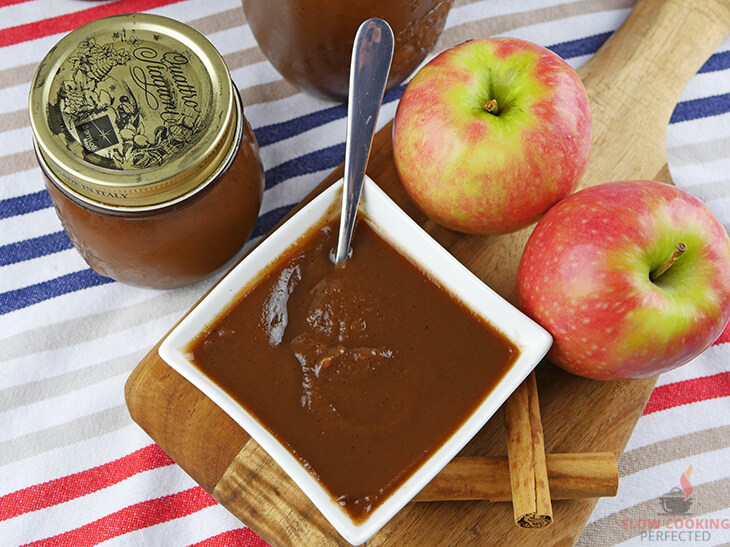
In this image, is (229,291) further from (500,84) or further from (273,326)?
(500,84)

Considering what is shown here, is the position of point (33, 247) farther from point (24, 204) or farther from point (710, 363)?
point (710, 363)

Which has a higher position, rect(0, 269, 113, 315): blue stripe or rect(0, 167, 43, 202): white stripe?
rect(0, 167, 43, 202): white stripe

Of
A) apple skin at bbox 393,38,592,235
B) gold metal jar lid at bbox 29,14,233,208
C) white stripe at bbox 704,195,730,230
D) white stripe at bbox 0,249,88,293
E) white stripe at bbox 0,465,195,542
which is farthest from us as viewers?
white stripe at bbox 704,195,730,230

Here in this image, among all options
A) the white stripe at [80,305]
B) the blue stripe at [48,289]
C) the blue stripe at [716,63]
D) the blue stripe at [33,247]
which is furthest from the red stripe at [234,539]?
the blue stripe at [716,63]

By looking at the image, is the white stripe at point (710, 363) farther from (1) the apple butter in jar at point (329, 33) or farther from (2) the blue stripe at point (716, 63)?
(1) the apple butter in jar at point (329, 33)

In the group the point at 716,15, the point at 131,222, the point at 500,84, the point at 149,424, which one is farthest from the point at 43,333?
the point at 716,15

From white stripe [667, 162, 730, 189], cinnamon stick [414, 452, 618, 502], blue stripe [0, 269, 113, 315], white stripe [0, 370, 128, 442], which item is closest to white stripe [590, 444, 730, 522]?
cinnamon stick [414, 452, 618, 502]

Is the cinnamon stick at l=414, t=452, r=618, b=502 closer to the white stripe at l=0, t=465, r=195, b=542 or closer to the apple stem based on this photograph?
the apple stem
